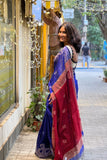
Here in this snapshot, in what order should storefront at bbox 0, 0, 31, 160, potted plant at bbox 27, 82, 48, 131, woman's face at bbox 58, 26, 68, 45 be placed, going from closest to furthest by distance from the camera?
woman's face at bbox 58, 26, 68, 45 → storefront at bbox 0, 0, 31, 160 → potted plant at bbox 27, 82, 48, 131

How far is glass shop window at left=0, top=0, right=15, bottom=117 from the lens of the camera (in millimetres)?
4930

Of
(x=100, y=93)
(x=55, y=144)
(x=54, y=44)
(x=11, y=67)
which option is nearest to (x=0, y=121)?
(x=55, y=144)

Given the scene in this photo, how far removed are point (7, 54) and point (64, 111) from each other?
1.55 m

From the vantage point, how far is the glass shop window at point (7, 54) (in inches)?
194

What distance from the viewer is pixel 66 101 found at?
441cm

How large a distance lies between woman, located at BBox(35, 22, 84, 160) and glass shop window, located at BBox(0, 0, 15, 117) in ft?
3.08

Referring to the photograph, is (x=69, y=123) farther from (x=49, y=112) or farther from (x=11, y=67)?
(x=11, y=67)

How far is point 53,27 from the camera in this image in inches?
230

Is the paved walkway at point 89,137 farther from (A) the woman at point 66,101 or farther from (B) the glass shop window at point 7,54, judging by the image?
(B) the glass shop window at point 7,54

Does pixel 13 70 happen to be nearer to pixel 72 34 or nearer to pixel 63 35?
pixel 63 35

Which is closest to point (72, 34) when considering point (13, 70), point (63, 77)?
point (63, 77)

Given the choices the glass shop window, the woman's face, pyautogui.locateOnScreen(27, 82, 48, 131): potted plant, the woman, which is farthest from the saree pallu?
pyautogui.locateOnScreen(27, 82, 48, 131): potted plant

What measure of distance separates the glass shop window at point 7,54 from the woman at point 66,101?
36.9 inches

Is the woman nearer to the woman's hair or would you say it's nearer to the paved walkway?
the woman's hair
